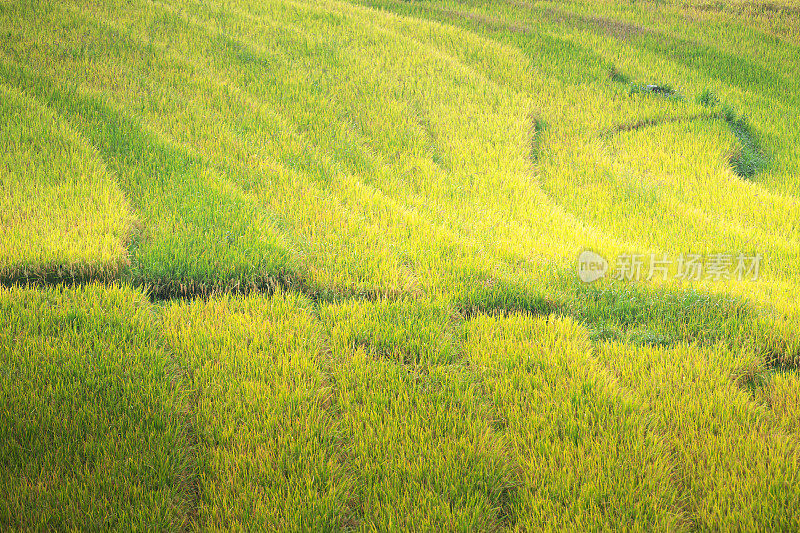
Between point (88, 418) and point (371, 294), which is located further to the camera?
point (371, 294)

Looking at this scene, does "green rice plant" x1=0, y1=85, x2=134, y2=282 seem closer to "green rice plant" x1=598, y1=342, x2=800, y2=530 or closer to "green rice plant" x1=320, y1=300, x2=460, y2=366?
"green rice plant" x1=320, y1=300, x2=460, y2=366

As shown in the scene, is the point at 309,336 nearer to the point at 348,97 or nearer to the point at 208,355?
the point at 208,355

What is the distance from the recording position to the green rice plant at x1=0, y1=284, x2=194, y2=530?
7.82 feet

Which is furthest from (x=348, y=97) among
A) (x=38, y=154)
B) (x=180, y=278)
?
(x=180, y=278)

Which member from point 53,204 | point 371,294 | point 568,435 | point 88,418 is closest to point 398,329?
point 371,294

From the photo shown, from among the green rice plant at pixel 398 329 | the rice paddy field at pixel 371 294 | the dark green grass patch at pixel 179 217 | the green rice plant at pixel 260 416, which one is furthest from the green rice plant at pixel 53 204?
the green rice plant at pixel 398 329

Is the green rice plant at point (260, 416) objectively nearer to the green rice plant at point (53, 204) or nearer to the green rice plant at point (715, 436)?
the green rice plant at point (53, 204)

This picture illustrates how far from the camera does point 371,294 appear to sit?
444cm

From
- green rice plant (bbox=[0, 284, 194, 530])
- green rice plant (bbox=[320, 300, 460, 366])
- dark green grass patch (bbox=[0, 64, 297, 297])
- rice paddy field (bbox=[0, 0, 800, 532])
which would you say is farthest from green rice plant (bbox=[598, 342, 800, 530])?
dark green grass patch (bbox=[0, 64, 297, 297])

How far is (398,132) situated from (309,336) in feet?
14.8

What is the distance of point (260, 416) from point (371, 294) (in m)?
1.63

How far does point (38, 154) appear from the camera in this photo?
17.3 feet

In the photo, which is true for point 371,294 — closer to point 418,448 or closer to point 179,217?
point 418,448

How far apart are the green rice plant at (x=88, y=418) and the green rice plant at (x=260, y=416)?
5.4 inches
